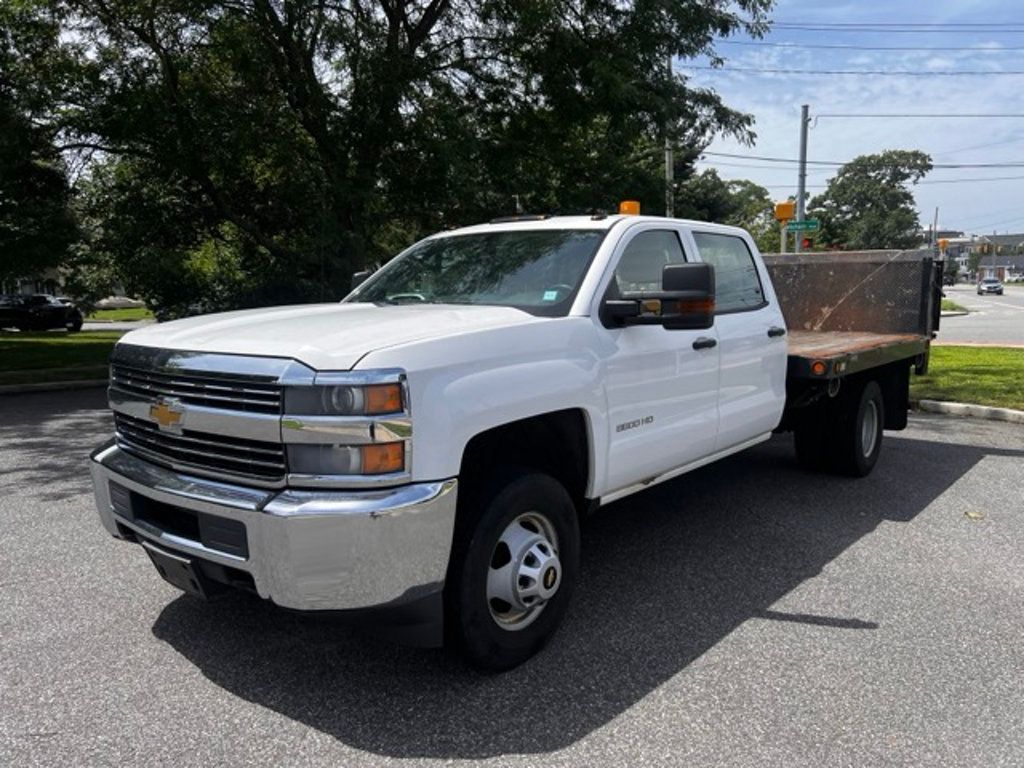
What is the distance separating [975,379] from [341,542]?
1189cm

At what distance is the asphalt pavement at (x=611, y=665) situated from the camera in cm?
284

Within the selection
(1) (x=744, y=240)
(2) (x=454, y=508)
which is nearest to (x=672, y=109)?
(1) (x=744, y=240)

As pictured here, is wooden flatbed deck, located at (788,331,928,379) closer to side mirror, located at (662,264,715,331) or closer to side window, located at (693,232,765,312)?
side window, located at (693,232,765,312)

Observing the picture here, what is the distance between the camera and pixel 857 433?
6387mm

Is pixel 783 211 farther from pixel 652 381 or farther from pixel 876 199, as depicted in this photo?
pixel 876 199

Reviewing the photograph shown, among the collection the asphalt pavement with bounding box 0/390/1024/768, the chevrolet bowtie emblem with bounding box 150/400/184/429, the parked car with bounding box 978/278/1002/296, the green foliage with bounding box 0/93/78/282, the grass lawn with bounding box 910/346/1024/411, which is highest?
the green foliage with bounding box 0/93/78/282

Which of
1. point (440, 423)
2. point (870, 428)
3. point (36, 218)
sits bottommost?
point (870, 428)

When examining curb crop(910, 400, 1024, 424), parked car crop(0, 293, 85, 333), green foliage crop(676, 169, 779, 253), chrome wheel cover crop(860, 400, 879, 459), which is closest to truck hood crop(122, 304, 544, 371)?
chrome wheel cover crop(860, 400, 879, 459)

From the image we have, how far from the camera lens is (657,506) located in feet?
19.1

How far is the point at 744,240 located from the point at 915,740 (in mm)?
3490

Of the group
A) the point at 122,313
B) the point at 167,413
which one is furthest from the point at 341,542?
the point at 122,313

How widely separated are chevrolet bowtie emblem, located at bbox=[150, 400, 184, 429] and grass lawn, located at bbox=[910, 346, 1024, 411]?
952 cm

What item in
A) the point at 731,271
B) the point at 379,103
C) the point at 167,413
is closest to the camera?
the point at 167,413

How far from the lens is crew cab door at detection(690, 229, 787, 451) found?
15.7 feet
